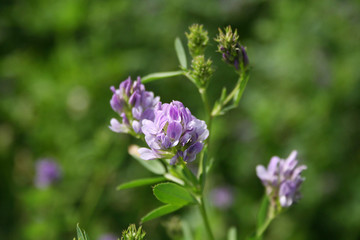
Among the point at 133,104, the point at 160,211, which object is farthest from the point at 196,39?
the point at 160,211

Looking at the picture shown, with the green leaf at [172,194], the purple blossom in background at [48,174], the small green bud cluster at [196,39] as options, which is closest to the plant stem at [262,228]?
the green leaf at [172,194]

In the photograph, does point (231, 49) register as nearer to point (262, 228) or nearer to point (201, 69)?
point (201, 69)

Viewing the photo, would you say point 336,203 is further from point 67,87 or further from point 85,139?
point 67,87

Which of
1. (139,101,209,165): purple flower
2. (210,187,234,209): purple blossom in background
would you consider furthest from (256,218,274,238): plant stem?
(210,187,234,209): purple blossom in background

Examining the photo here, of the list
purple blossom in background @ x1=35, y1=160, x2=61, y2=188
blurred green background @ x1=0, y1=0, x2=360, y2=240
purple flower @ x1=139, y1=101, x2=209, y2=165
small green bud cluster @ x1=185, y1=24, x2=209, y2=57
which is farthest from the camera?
blurred green background @ x1=0, y1=0, x2=360, y2=240

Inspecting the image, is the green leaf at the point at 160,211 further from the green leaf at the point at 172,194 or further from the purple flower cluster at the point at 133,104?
the purple flower cluster at the point at 133,104

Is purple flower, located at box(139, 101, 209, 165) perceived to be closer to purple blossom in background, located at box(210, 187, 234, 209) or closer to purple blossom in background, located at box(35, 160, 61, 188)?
purple blossom in background, located at box(35, 160, 61, 188)
